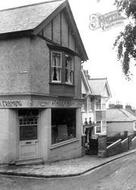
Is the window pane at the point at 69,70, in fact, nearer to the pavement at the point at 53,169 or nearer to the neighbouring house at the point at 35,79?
the neighbouring house at the point at 35,79

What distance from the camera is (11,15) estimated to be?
2008cm

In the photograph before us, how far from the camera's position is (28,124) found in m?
18.3

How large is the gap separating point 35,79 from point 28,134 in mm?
3158

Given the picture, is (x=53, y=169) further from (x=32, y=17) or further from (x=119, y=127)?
(x=119, y=127)

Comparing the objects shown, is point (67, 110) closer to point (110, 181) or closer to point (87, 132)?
point (110, 181)

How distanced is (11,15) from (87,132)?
69.7 ft

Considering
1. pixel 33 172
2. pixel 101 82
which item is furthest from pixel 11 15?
pixel 101 82

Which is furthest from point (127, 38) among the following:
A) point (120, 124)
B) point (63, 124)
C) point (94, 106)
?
point (120, 124)

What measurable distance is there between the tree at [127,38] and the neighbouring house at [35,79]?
552cm

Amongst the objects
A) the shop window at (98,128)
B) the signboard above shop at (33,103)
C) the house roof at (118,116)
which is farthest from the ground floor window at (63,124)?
the house roof at (118,116)

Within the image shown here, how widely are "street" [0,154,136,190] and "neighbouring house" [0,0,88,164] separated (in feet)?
10.6

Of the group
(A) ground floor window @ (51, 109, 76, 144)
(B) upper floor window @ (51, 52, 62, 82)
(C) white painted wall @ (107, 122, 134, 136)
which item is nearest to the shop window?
(C) white painted wall @ (107, 122, 134, 136)

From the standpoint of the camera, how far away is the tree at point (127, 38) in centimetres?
1251

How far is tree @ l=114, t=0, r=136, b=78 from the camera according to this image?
12508 millimetres
